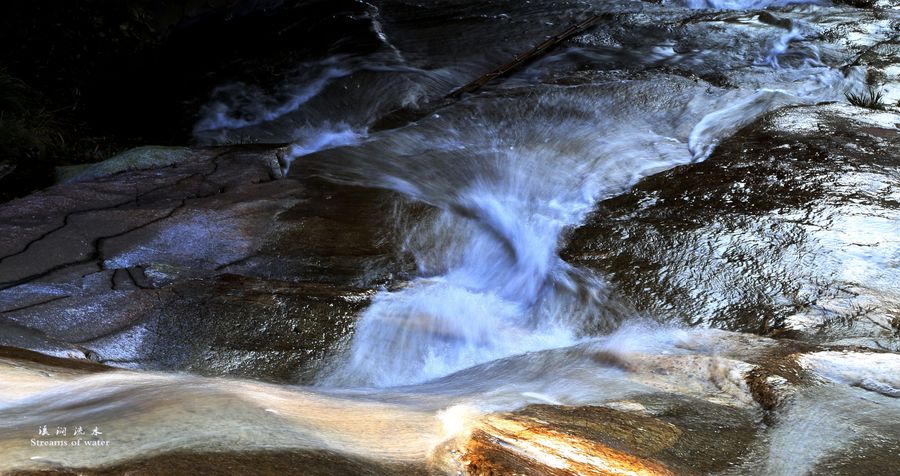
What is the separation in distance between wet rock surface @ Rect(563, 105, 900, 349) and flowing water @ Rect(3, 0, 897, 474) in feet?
0.80

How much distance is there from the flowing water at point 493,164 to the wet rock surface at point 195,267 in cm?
27

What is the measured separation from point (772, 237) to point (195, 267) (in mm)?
3282

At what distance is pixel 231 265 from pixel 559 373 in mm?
2014

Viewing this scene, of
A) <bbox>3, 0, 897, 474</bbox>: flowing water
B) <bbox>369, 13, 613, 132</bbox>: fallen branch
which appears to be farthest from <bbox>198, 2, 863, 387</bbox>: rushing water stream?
<bbox>369, 13, 613, 132</bbox>: fallen branch

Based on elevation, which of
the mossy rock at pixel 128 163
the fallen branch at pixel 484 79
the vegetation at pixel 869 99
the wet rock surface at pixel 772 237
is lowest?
the wet rock surface at pixel 772 237

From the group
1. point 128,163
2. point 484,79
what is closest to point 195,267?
point 128,163

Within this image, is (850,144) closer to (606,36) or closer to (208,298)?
(606,36)

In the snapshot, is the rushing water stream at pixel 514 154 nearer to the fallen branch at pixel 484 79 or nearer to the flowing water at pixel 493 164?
the flowing water at pixel 493 164

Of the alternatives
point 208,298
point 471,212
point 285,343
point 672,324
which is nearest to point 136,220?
point 208,298

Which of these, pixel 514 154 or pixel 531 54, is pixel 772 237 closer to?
pixel 514 154

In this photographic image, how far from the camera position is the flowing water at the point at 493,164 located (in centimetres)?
255

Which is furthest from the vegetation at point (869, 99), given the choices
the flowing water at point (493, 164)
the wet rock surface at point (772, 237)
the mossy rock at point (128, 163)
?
the mossy rock at point (128, 163)

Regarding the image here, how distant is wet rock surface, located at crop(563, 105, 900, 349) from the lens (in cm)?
366

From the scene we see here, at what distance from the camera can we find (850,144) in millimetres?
5090
